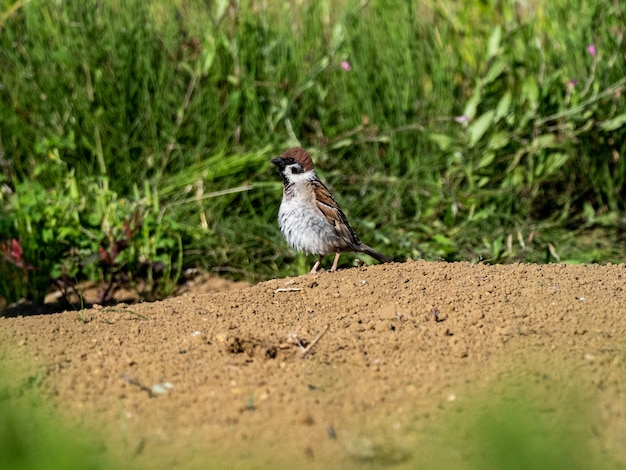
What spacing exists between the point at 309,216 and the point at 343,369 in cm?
201

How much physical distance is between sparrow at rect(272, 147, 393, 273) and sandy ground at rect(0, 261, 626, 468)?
77 cm

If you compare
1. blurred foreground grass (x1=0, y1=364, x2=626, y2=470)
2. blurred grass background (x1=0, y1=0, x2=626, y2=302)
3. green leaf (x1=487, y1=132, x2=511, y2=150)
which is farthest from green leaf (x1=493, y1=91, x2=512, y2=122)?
blurred foreground grass (x1=0, y1=364, x2=626, y2=470)

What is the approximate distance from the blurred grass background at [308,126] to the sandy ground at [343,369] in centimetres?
159

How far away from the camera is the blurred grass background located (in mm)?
6230

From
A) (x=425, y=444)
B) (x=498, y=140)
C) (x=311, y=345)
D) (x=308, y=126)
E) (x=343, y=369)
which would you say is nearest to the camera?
(x=425, y=444)

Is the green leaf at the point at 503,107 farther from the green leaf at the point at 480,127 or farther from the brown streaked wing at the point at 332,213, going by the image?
the brown streaked wing at the point at 332,213

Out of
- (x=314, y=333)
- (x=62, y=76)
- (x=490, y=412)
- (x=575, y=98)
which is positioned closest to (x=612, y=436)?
(x=490, y=412)

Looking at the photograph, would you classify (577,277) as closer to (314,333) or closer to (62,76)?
(314,333)

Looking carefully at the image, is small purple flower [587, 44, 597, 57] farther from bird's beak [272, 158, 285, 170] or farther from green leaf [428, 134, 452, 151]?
bird's beak [272, 158, 285, 170]

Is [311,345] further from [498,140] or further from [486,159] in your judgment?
[498,140]

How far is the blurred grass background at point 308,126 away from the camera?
623 centimetres

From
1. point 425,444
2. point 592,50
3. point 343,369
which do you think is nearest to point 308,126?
point 592,50

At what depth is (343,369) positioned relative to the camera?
3.56 meters

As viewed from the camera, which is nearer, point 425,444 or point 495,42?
point 425,444
